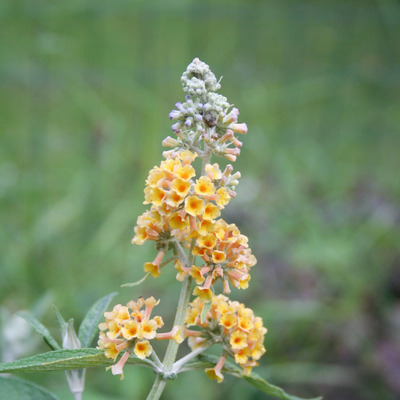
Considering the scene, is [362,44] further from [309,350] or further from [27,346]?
[27,346]

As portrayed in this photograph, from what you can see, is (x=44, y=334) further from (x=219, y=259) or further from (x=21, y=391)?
(x=219, y=259)

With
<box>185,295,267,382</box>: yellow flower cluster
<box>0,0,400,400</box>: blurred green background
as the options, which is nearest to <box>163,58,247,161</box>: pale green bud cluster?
<box>185,295,267,382</box>: yellow flower cluster

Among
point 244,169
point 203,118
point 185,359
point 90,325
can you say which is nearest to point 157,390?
point 185,359

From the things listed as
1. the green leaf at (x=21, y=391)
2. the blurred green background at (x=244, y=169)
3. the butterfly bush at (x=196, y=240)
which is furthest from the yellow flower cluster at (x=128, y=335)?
the blurred green background at (x=244, y=169)

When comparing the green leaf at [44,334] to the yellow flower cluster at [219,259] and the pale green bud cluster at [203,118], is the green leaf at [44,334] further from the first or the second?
the pale green bud cluster at [203,118]

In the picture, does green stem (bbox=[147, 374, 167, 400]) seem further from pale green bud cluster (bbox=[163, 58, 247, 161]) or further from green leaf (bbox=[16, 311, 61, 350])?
pale green bud cluster (bbox=[163, 58, 247, 161])
